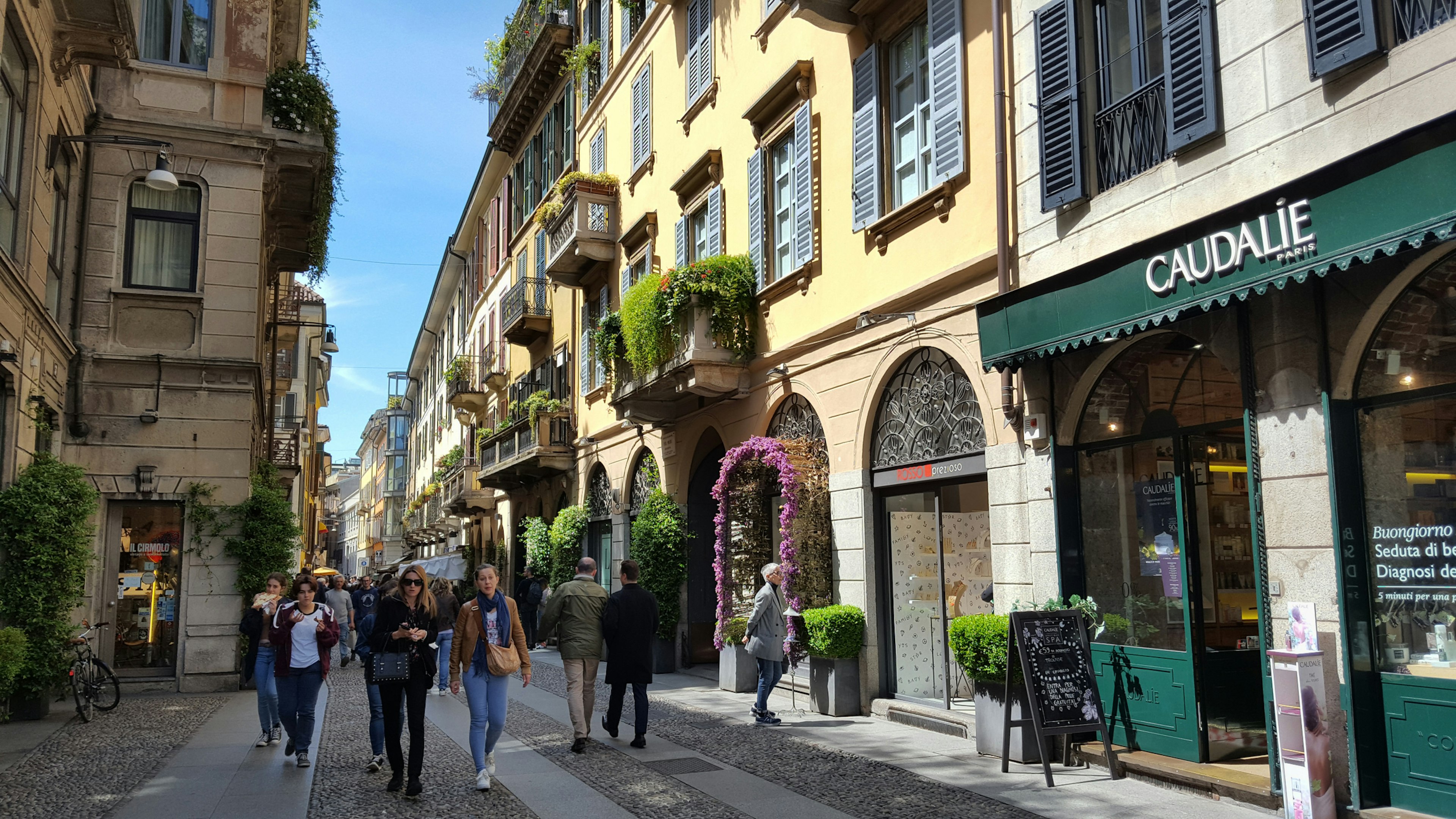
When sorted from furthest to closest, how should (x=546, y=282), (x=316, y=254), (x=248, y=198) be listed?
1. (x=546, y=282)
2. (x=316, y=254)
3. (x=248, y=198)

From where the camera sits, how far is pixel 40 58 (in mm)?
12398

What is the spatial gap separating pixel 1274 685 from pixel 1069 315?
10.5 feet

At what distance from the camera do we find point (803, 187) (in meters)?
14.3

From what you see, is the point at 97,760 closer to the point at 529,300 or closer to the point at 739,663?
the point at 739,663

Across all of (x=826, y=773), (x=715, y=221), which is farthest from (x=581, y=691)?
(x=715, y=221)

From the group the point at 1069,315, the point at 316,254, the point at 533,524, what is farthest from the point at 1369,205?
the point at 533,524

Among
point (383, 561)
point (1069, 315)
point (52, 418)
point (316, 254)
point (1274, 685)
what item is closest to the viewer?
point (1274, 685)

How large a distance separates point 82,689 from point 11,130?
633 centimetres

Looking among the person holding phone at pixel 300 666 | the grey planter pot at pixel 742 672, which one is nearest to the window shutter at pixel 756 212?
the grey planter pot at pixel 742 672

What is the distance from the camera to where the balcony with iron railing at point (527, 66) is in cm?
2631

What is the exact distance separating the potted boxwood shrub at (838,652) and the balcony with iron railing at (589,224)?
37.0 feet

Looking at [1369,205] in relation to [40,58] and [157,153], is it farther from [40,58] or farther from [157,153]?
[157,153]

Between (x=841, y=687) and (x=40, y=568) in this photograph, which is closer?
(x=841, y=687)

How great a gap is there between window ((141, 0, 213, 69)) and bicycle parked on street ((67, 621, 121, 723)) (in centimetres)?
858
